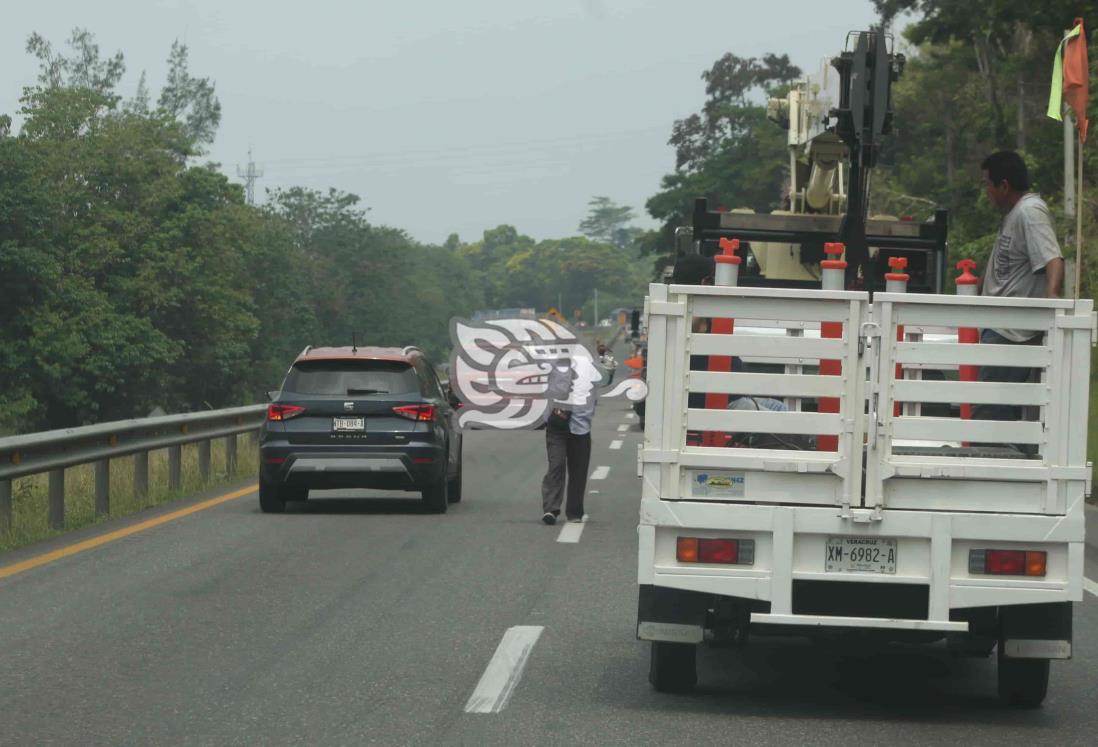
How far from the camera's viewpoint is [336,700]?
735 centimetres

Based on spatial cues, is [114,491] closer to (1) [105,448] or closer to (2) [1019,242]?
(1) [105,448]

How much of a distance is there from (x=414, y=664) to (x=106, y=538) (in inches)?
247

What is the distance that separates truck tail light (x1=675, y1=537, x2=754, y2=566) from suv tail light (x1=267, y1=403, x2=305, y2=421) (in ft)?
31.1

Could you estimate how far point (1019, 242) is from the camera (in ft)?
26.8

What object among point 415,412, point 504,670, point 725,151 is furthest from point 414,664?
point 725,151

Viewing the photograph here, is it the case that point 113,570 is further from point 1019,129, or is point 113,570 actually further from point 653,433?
point 1019,129

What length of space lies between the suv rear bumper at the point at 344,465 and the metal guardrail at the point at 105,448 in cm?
146

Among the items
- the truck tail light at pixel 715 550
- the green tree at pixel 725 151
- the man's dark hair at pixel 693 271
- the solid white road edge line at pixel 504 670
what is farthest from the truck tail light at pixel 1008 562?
the green tree at pixel 725 151

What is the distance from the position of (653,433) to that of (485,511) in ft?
31.7

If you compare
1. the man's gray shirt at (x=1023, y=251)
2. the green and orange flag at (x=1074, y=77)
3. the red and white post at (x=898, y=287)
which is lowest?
the red and white post at (x=898, y=287)

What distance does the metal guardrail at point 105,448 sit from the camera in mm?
13562

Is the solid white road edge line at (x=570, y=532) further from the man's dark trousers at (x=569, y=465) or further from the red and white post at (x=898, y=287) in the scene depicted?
the red and white post at (x=898, y=287)

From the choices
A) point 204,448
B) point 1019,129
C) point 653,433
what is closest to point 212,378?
point 1019,129

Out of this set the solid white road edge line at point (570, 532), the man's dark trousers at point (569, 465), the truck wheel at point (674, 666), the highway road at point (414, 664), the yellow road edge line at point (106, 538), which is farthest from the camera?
the man's dark trousers at point (569, 465)
